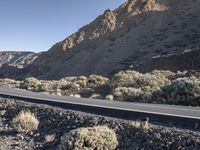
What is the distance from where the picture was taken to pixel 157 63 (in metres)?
48.5

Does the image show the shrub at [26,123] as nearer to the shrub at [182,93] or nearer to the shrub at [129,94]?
the shrub at [182,93]

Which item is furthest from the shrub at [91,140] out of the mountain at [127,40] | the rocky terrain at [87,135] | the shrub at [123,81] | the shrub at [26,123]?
the mountain at [127,40]

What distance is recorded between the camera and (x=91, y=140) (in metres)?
10.6

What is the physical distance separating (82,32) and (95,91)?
70334mm

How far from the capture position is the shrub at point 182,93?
20.9 metres

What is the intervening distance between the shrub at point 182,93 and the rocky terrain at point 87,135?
7.57 metres

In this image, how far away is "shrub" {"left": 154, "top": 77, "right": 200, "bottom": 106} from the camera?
20.9 metres

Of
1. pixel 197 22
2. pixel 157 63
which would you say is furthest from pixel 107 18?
pixel 157 63

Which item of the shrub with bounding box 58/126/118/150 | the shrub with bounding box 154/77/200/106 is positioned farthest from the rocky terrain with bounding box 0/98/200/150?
the shrub with bounding box 154/77/200/106

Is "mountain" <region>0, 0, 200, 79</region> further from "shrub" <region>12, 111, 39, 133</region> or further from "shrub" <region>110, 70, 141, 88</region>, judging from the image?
"shrub" <region>12, 111, 39, 133</region>

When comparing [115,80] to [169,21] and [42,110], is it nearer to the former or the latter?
[42,110]

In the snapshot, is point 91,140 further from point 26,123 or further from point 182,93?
point 182,93

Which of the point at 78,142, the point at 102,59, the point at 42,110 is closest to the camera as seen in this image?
the point at 78,142

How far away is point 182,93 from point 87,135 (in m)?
11.8
